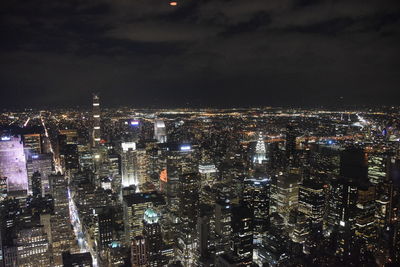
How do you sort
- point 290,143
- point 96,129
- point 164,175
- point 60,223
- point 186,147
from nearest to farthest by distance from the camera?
point 60,223 → point 290,143 → point 164,175 → point 186,147 → point 96,129

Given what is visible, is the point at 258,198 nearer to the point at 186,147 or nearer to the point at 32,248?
the point at 186,147

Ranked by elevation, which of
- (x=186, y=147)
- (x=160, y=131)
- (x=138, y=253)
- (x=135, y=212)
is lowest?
(x=138, y=253)

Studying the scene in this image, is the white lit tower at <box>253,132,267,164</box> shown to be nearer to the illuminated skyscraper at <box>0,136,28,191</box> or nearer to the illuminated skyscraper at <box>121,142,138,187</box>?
the illuminated skyscraper at <box>121,142,138,187</box>

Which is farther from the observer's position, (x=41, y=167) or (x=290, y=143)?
(x=41, y=167)

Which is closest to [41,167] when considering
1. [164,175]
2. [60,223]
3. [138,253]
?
[60,223]

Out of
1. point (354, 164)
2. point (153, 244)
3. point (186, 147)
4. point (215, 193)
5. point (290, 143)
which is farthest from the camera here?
point (186, 147)

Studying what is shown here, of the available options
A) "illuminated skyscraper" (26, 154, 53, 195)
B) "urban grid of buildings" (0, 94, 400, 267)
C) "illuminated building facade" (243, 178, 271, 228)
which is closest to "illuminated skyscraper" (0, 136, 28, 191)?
"urban grid of buildings" (0, 94, 400, 267)
